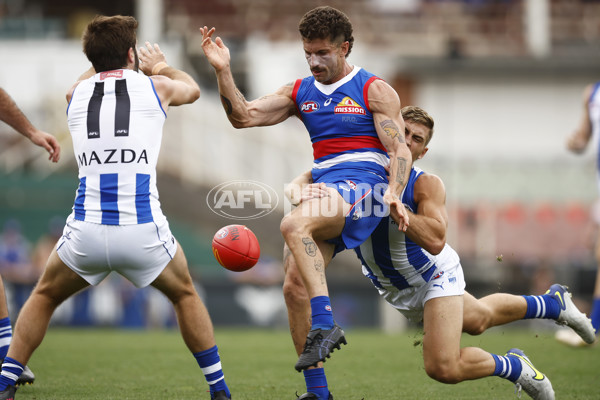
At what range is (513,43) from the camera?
2716cm

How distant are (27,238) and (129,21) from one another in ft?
50.4

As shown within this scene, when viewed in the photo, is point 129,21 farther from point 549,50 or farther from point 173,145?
point 549,50

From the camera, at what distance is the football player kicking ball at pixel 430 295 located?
587 centimetres

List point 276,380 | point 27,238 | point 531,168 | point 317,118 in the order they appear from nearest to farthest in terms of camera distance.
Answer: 1. point 317,118
2. point 276,380
3. point 27,238
4. point 531,168

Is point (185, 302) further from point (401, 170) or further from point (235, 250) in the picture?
point (401, 170)

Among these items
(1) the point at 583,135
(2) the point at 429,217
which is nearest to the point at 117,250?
(2) the point at 429,217

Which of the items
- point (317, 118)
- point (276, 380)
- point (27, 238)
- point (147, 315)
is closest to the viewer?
point (317, 118)

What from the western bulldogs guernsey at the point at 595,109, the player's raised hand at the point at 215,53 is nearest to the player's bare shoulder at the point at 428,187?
the player's raised hand at the point at 215,53

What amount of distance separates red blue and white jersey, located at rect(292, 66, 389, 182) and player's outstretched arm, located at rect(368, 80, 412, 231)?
70 mm

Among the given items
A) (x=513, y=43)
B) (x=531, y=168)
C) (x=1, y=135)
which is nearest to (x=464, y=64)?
(x=513, y=43)

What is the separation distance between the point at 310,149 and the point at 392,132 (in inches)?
547

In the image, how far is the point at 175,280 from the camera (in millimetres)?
5531

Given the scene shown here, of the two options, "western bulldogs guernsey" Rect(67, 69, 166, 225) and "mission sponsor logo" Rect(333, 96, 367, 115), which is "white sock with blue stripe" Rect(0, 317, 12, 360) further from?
"mission sponsor logo" Rect(333, 96, 367, 115)

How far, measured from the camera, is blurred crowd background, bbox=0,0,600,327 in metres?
16.5
